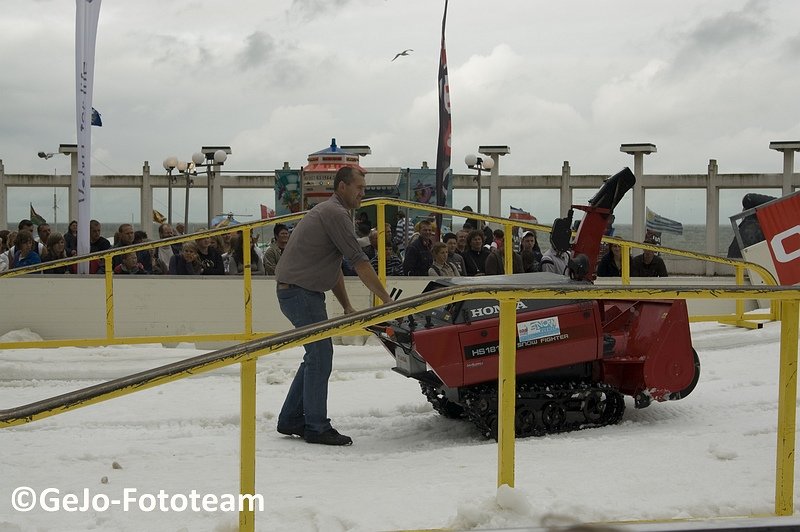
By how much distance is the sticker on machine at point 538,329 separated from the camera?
6.76 m

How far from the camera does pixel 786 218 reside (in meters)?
11.2

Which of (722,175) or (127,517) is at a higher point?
(722,175)

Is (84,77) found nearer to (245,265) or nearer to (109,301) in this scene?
(109,301)

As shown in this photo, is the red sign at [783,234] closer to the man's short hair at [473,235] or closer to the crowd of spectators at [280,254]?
the crowd of spectators at [280,254]

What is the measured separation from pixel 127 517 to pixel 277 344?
1.27 meters

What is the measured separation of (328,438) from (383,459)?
63cm

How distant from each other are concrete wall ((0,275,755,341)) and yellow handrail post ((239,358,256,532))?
6.54 meters

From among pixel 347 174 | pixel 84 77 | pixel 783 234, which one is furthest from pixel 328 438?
pixel 84 77

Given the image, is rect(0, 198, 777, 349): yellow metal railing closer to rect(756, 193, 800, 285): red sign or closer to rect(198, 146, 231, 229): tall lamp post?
rect(756, 193, 800, 285): red sign

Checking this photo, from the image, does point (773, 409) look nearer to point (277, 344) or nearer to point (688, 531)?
point (688, 531)

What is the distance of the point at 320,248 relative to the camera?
675 cm

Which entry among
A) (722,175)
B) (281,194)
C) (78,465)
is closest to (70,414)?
(78,465)

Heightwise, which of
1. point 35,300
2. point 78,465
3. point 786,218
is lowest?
point 78,465

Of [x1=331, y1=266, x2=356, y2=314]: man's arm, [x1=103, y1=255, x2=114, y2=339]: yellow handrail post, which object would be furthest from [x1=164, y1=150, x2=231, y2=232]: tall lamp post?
[x1=331, y1=266, x2=356, y2=314]: man's arm
